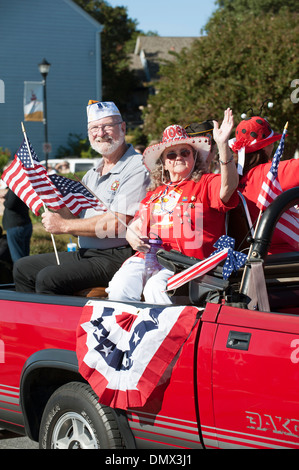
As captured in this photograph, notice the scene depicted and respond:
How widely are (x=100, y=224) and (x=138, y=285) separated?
0.89 m

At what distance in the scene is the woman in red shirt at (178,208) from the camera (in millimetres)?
3891

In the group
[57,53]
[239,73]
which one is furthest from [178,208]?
[57,53]

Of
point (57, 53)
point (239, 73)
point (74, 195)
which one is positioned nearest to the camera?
point (74, 195)

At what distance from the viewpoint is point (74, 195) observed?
500cm

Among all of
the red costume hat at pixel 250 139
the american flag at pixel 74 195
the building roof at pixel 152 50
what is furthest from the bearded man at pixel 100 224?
the building roof at pixel 152 50

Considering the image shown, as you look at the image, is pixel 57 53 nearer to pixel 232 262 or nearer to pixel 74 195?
pixel 74 195

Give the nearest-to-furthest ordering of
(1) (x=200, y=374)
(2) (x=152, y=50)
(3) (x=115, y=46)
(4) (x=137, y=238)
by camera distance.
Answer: (1) (x=200, y=374)
(4) (x=137, y=238)
(2) (x=152, y=50)
(3) (x=115, y=46)

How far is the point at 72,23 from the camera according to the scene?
3878 cm

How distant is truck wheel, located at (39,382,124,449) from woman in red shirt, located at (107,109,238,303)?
2.46 ft

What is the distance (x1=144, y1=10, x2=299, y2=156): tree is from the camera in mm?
22016

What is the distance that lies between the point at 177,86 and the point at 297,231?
20.2m

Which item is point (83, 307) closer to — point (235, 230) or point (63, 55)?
point (235, 230)

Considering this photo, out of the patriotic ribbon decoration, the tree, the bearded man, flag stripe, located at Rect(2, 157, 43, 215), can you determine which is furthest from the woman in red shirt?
the tree
